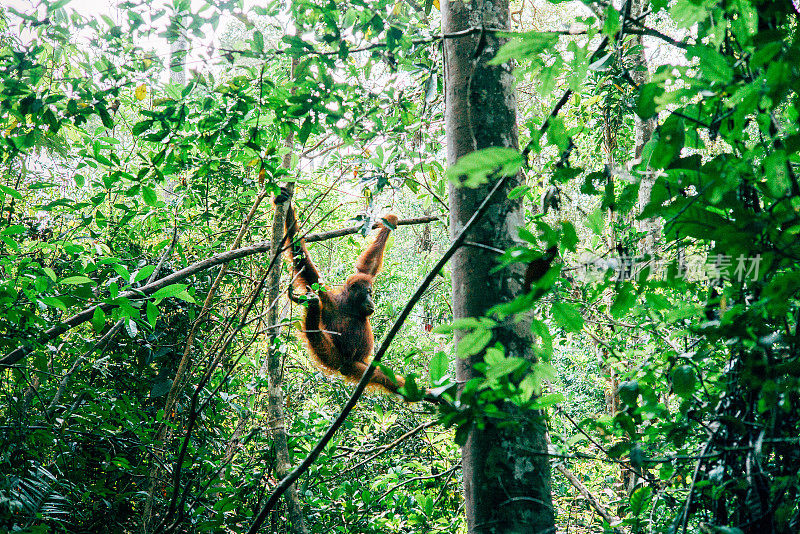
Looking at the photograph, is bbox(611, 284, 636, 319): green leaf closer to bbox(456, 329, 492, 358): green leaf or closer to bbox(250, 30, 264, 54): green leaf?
bbox(456, 329, 492, 358): green leaf

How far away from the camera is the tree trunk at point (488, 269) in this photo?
1.30 metres

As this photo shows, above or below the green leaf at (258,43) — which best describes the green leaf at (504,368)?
below

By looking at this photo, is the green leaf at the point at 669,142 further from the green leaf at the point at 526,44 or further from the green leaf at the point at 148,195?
the green leaf at the point at 148,195

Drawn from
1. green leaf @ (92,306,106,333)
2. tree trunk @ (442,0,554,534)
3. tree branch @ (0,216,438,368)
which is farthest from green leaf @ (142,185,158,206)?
tree trunk @ (442,0,554,534)

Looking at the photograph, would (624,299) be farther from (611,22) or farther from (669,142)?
(611,22)

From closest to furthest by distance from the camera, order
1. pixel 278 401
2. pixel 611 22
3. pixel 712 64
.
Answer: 1. pixel 712 64
2. pixel 611 22
3. pixel 278 401

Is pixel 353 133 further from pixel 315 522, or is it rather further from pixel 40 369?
pixel 315 522

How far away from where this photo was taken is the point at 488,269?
4.81 feet

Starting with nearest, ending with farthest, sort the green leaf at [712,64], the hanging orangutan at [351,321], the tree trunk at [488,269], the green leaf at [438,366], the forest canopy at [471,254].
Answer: the green leaf at [712,64], the forest canopy at [471,254], the green leaf at [438,366], the tree trunk at [488,269], the hanging orangutan at [351,321]

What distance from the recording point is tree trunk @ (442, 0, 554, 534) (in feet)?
4.26

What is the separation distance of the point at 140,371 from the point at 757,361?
4079mm

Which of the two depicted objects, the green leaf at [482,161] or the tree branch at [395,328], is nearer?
the green leaf at [482,161]

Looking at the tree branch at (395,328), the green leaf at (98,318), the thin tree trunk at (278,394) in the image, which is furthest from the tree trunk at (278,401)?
the tree branch at (395,328)

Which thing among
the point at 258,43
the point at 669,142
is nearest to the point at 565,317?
the point at 669,142
